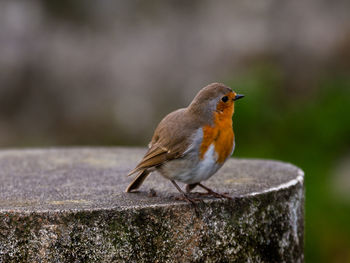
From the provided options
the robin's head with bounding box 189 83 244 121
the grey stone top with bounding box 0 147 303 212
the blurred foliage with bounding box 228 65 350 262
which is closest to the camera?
the grey stone top with bounding box 0 147 303 212

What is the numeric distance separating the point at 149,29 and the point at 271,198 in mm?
4601

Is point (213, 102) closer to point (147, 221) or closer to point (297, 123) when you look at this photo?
point (147, 221)

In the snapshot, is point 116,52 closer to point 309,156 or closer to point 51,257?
point 309,156

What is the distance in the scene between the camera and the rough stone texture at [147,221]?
2.39m

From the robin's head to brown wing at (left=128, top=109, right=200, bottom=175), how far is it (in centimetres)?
7

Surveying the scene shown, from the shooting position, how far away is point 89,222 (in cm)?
240

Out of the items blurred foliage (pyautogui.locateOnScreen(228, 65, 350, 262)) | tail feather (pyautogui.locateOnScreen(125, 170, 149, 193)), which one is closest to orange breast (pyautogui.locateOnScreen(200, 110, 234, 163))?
tail feather (pyautogui.locateOnScreen(125, 170, 149, 193))

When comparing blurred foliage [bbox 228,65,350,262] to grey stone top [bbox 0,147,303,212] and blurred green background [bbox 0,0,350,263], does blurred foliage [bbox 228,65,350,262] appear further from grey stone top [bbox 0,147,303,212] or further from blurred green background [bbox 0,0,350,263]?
grey stone top [bbox 0,147,303,212]

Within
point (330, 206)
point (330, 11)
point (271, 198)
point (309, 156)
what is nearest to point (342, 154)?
point (309, 156)

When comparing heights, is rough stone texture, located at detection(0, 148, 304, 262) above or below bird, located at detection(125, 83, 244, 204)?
below

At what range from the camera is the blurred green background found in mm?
6848

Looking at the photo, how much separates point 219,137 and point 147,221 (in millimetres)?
584

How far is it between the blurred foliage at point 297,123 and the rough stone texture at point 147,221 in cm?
264

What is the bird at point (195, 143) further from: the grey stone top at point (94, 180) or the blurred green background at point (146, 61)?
the blurred green background at point (146, 61)
